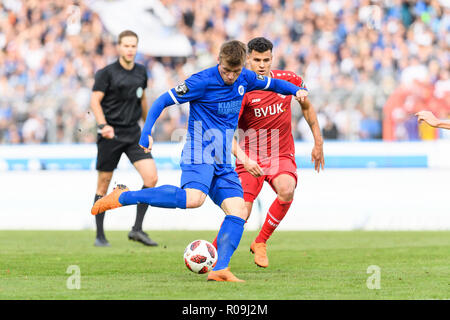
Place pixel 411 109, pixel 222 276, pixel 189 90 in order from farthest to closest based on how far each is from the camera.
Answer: pixel 411 109, pixel 189 90, pixel 222 276

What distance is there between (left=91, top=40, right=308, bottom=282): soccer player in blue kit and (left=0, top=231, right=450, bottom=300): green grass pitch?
0.56 m

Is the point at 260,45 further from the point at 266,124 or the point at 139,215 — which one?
the point at 139,215

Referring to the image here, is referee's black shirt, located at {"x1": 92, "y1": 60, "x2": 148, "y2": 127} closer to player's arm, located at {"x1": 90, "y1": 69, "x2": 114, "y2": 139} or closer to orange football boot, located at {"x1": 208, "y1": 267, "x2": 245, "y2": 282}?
player's arm, located at {"x1": 90, "y1": 69, "x2": 114, "y2": 139}

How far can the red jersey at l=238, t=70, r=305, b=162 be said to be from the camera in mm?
9756

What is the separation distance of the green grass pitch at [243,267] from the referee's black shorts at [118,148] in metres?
1.21

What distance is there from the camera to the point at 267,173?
9867 millimetres

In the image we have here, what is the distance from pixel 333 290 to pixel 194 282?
4.41 ft

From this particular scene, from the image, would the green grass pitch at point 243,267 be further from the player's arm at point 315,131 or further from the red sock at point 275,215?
the player's arm at point 315,131

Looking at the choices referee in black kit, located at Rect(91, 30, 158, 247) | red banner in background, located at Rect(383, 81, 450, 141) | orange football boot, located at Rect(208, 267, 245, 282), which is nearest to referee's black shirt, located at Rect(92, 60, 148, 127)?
referee in black kit, located at Rect(91, 30, 158, 247)

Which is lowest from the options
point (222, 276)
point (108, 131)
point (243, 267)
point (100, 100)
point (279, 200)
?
point (243, 267)

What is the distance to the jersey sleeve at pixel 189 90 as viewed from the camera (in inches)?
309

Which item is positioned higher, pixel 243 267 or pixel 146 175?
pixel 146 175

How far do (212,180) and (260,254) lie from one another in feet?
5.35

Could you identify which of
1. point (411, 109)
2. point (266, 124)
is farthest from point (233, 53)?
point (411, 109)
